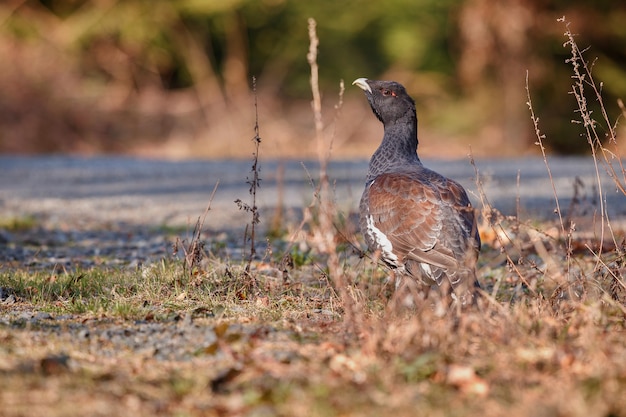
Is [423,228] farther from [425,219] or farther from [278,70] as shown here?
[278,70]

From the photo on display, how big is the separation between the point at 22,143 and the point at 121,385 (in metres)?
16.5

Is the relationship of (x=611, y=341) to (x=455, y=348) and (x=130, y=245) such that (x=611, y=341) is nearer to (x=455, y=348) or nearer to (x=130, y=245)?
(x=455, y=348)

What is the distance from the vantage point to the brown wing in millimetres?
4898

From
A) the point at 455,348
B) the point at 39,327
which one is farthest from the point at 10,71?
the point at 455,348

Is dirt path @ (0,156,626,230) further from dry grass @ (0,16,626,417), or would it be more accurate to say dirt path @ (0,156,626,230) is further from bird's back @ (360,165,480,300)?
dry grass @ (0,16,626,417)

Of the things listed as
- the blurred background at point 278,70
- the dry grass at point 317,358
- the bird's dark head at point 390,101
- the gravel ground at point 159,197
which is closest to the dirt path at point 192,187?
the gravel ground at point 159,197

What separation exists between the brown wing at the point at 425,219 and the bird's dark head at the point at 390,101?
83 cm

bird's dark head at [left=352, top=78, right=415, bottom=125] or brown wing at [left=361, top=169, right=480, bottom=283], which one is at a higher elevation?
bird's dark head at [left=352, top=78, right=415, bottom=125]

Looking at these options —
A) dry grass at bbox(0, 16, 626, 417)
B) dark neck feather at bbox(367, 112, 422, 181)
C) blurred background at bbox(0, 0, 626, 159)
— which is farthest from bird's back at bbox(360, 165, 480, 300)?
blurred background at bbox(0, 0, 626, 159)

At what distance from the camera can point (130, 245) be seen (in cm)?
779

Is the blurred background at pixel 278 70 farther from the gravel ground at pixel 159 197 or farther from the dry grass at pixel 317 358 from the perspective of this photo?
the dry grass at pixel 317 358

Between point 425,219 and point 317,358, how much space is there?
1420mm

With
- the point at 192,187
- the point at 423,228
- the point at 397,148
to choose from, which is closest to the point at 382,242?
the point at 423,228

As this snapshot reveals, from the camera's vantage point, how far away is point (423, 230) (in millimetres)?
4973
